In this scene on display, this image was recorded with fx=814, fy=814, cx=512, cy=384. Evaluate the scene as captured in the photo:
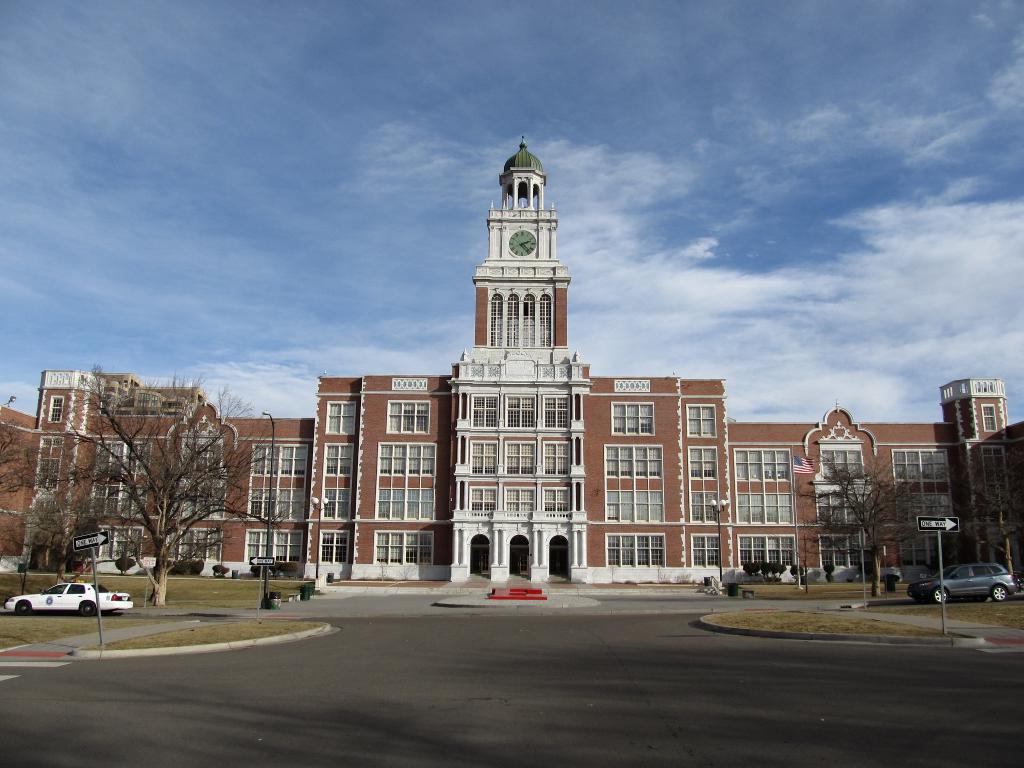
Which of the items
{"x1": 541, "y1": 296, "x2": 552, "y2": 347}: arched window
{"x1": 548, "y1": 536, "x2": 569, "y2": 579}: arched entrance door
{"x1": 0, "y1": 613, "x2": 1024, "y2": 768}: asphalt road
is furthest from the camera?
{"x1": 541, "y1": 296, "x2": 552, "y2": 347}: arched window

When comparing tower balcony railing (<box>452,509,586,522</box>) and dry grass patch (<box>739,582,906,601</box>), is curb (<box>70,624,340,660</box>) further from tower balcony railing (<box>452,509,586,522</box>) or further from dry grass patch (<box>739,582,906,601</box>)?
tower balcony railing (<box>452,509,586,522</box>)

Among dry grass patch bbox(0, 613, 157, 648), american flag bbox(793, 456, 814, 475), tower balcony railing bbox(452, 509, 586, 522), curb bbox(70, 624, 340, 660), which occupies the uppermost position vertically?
american flag bbox(793, 456, 814, 475)

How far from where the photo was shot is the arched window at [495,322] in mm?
69625

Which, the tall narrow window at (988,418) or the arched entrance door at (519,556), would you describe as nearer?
the arched entrance door at (519,556)

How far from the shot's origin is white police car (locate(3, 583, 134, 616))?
111ft

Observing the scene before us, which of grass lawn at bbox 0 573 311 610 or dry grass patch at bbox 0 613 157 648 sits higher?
dry grass patch at bbox 0 613 157 648

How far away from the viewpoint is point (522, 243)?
72250mm

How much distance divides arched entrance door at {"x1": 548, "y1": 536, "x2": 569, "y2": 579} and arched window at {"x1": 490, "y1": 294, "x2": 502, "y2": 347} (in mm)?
17259

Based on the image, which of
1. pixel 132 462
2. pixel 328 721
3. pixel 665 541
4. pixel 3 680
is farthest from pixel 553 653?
pixel 665 541

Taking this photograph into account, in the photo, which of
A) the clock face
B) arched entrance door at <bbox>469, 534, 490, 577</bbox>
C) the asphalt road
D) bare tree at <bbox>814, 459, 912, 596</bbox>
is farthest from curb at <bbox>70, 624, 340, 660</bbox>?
the clock face

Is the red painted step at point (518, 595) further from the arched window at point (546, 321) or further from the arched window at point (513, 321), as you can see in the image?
the arched window at point (513, 321)

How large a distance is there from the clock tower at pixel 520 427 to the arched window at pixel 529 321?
0.28ft

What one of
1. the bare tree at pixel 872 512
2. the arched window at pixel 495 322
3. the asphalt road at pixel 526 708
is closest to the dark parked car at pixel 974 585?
the bare tree at pixel 872 512

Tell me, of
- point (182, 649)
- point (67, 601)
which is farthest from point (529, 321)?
point (182, 649)
